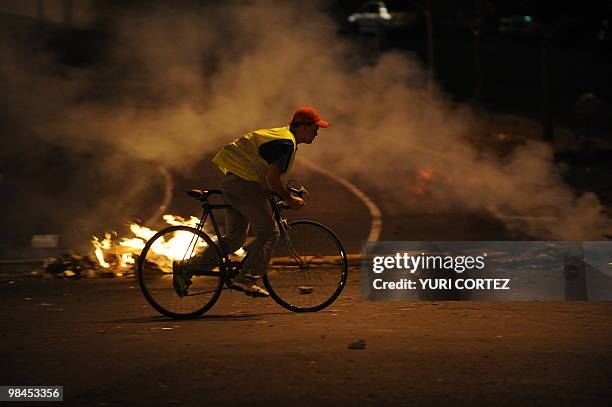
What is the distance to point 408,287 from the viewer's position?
9828mm

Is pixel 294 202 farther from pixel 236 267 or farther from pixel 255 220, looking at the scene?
pixel 236 267

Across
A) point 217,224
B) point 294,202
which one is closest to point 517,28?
point 217,224

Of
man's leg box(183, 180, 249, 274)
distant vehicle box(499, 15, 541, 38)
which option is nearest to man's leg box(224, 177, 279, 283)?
man's leg box(183, 180, 249, 274)

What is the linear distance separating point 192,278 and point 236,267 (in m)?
0.34

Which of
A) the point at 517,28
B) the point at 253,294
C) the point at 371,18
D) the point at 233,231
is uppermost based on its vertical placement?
the point at 517,28

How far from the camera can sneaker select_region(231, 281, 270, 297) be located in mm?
8742

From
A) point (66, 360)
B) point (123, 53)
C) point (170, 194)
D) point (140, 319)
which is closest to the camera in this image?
point (66, 360)

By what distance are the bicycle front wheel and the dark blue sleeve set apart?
689 millimetres

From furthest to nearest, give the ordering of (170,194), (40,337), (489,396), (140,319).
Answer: (170,194) < (140,319) < (40,337) < (489,396)

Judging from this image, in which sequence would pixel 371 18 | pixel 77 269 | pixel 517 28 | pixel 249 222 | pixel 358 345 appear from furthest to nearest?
pixel 517 28
pixel 371 18
pixel 77 269
pixel 249 222
pixel 358 345

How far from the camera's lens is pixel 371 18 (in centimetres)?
4541

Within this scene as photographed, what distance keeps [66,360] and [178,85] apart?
15701 millimetres

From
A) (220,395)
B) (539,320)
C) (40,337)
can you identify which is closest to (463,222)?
(539,320)

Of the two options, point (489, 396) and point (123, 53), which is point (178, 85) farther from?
point (489, 396)
